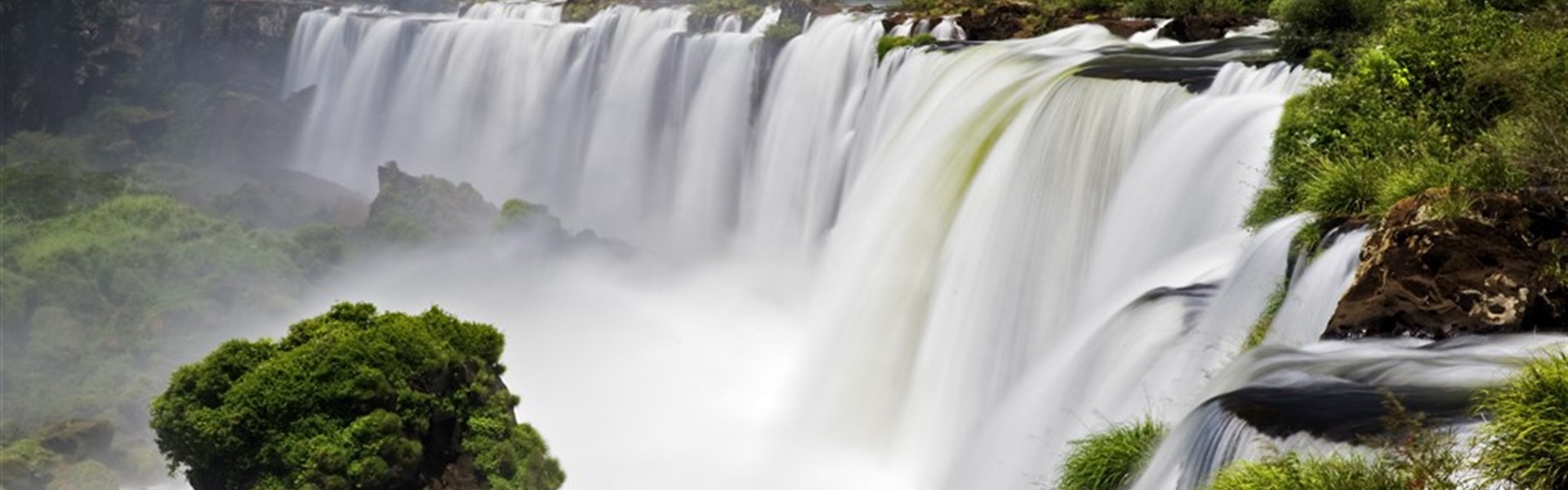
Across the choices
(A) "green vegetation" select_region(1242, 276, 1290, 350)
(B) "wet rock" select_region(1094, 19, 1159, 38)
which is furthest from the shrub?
(B) "wet rock" select_region(1094, 19, 1159, 38)

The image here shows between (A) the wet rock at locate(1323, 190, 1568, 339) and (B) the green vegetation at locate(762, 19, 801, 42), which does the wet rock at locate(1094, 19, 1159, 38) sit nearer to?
(B) the green vegetation at locate(762, 19, 801, 42)

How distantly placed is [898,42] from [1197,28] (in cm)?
693

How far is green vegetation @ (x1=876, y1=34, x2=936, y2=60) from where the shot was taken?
3288 cm

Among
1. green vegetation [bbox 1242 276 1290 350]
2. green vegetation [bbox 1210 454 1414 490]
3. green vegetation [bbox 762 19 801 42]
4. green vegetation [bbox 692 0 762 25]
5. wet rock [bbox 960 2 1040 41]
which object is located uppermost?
green vegetation [bbox 692 0 762 25]

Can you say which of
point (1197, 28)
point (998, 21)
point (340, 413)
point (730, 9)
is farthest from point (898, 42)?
point (340, 413)

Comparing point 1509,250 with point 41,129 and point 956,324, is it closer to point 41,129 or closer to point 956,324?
point 956,324

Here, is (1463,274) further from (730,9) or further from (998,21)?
(730,9)

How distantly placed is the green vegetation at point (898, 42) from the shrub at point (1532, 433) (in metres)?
23.7

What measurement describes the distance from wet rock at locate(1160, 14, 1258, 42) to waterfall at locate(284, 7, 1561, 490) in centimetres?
40

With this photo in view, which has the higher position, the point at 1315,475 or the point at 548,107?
the point at 1315,475

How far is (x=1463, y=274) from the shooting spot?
485 inches

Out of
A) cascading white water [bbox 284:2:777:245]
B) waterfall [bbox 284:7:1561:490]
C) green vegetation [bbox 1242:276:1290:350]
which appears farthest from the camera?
cascading white water [bbox 284:2:777:245]

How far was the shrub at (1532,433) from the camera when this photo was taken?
8516 millimetres

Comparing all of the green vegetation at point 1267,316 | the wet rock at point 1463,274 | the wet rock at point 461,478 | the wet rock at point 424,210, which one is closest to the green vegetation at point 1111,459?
the green vegetation at point 1267,316
